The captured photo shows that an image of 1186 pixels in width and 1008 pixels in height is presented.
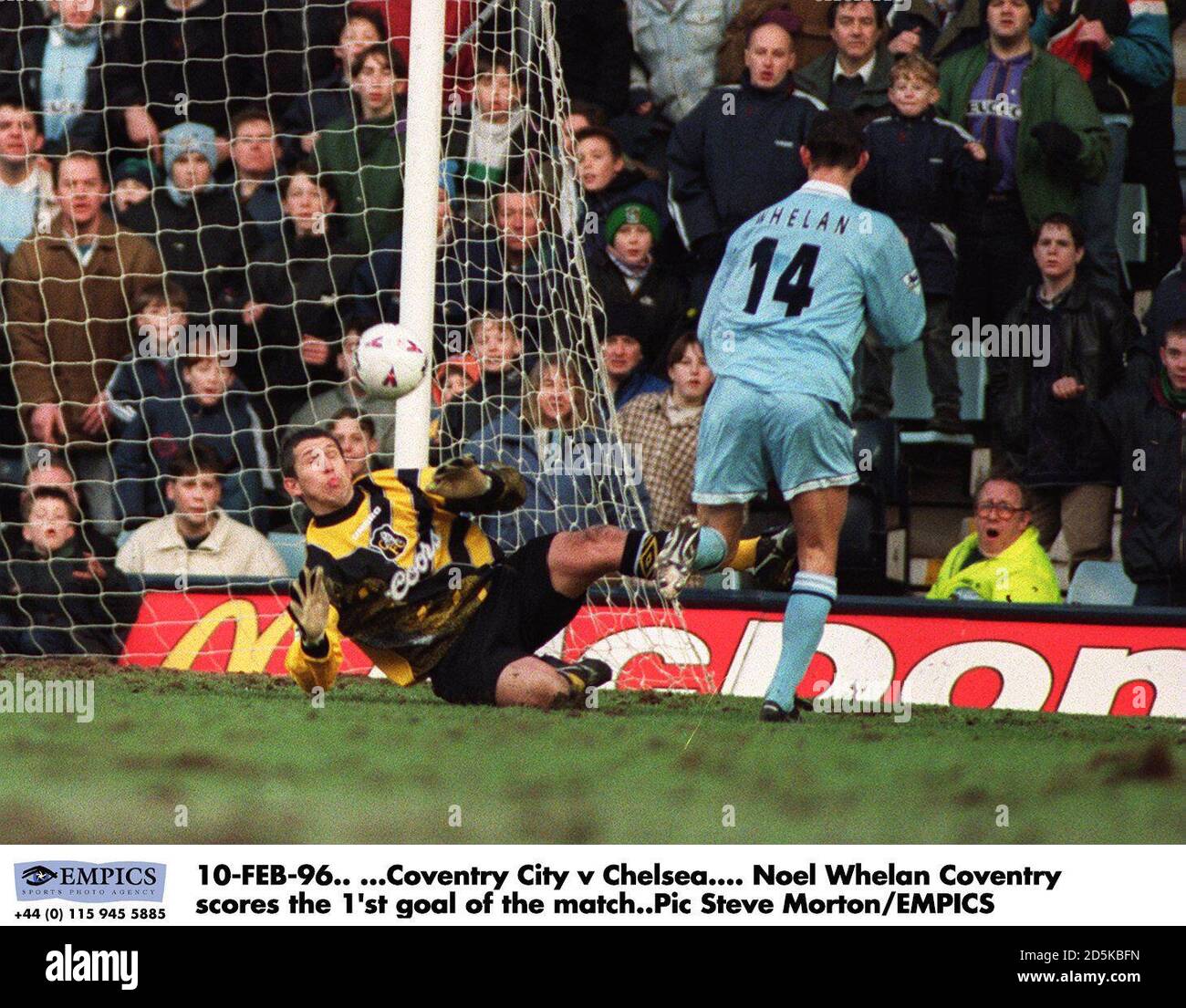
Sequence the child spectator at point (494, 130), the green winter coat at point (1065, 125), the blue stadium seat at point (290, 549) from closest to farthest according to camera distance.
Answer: the child spectator at point (494, 130) → the green winter coat at point (1065, 125) → the blue stadium seat at point (290, 549)

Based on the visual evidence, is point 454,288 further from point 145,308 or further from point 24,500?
point 24,500

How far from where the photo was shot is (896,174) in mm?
Result: 8508

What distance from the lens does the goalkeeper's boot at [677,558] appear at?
6.00 meters

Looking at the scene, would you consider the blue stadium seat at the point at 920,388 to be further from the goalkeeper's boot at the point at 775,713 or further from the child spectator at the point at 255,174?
the child spectator at the point at 255,174

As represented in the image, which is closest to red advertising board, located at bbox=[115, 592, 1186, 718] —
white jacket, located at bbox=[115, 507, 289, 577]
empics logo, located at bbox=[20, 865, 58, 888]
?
white jacket, located at bbox=[115, 507, 289, 577]

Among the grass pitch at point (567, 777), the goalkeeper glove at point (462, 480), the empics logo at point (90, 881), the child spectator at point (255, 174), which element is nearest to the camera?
the empics logo at point (90, 881)

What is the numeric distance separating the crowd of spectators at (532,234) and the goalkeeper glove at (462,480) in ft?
5.67

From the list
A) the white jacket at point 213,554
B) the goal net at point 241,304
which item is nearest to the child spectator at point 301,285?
the goal net at point 241,304

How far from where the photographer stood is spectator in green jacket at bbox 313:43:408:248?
8.80 m

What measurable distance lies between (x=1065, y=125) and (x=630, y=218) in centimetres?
192

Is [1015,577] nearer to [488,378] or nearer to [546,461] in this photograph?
[546,461]

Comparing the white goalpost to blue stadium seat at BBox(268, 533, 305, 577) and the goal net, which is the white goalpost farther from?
blue stadium seat at BBox(268, 533, 305, 577)

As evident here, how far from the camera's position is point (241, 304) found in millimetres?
9117

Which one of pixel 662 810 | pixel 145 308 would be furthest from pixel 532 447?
pixel 662 810
